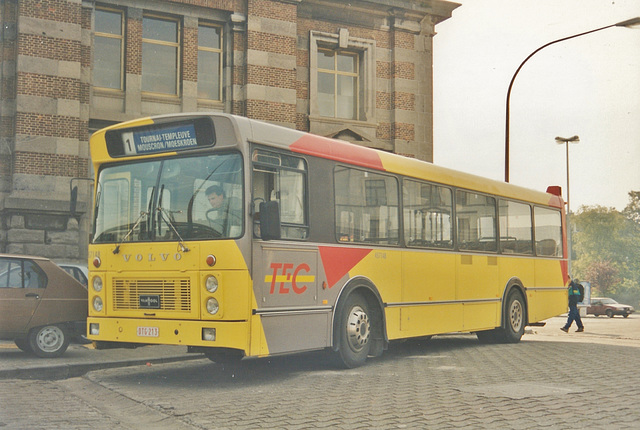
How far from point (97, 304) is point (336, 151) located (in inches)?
149

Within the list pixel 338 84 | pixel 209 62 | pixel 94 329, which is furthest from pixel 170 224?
pixel 338 84

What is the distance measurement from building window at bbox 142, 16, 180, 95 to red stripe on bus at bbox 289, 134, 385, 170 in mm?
13417

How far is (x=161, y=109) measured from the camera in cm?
2339

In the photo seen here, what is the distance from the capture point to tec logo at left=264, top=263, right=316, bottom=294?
952cm

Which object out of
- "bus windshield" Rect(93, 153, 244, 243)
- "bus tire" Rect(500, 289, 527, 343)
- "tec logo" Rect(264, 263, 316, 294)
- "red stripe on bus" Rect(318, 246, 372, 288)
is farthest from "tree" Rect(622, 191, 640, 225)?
"bus windshield" Rect(93, 153, 244, 243)

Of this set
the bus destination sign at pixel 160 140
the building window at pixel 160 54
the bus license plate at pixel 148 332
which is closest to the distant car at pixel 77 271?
the bus destination sign at pixel 160 140

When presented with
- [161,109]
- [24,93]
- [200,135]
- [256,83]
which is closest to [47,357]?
[200,135]

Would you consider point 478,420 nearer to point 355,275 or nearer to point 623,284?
point 355,275

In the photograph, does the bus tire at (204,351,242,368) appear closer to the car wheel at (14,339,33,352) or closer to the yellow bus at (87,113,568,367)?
the yellow bus at (87,113,568,367)

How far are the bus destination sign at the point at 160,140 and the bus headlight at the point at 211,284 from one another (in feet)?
5.33

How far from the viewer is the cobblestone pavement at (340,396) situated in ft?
23.0

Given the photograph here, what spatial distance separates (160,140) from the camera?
32.3 feet

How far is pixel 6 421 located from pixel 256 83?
1846cm

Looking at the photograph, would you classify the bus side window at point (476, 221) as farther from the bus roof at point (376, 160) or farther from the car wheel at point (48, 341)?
the car wheel at point (48, 341)
